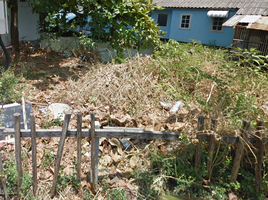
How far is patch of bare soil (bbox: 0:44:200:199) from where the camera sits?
3.26 meters

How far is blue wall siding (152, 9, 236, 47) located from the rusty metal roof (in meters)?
0.37

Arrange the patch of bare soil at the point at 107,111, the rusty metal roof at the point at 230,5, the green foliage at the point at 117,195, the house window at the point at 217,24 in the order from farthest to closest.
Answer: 1. the house window at the point at 217,24
2. the rusty metal roof at the point at 230,5
3. the patch of bare soil at the point at 107,111
4. the green foliage at the point at 117,195

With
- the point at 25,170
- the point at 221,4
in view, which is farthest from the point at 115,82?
the point at 221,4

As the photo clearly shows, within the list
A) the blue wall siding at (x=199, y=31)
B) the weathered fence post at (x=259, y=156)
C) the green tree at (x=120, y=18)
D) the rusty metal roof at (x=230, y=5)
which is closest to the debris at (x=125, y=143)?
the weathered fence post at (x=259, y=156)

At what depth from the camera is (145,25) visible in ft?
23.0

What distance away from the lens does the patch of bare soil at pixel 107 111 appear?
3.26m

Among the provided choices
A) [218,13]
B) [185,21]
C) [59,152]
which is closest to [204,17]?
[218,13]

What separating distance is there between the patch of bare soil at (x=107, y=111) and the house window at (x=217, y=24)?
1134 cm

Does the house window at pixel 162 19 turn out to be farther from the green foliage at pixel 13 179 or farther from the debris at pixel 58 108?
the green foliage at pixel 13 179

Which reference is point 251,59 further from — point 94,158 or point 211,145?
point 94,158

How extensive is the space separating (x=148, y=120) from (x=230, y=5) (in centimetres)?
1303

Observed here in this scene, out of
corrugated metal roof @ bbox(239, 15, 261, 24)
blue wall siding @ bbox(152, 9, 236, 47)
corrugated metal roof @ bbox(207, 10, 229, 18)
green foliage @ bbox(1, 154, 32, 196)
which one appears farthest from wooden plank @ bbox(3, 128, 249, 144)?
corrugated metal roof @ bbox(207, 10, 229, 18)

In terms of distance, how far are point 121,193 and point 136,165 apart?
0.47 meters

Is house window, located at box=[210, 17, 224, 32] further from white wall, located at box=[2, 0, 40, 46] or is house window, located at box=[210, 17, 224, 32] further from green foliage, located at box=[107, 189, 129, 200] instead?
green foliage, located at box=[107, 189, 129, 200]
